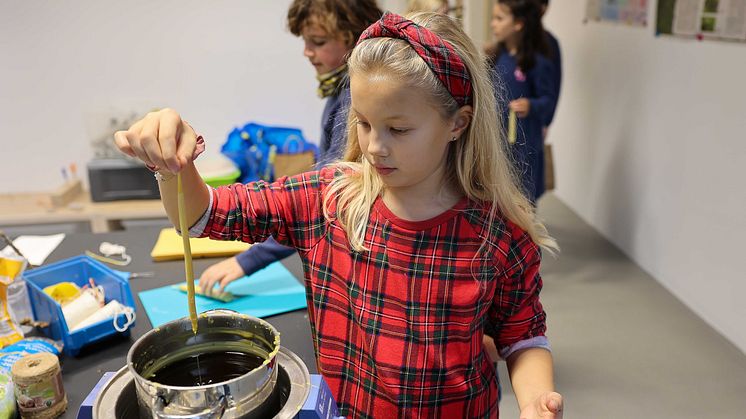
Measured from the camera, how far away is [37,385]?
890 mm

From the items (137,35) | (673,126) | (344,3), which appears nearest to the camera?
(344,3)

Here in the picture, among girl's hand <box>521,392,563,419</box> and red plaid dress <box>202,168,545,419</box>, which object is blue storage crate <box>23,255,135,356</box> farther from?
girl's hand <box>521,392,563,419</box>

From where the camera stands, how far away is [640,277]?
2971 millimetres

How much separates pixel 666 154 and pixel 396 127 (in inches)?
93.3

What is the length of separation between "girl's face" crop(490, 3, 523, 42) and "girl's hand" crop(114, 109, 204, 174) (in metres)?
2.37

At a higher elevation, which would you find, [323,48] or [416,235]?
[323,48]

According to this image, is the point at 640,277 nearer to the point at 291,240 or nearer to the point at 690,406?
the point at 690,406

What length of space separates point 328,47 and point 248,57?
1.92m

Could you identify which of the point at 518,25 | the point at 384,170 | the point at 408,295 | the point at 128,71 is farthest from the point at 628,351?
the point at 128,71

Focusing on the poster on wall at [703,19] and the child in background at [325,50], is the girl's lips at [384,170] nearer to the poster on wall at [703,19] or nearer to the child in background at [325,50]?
the child in background at [325,50]

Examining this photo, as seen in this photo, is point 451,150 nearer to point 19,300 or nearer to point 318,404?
point 318,404

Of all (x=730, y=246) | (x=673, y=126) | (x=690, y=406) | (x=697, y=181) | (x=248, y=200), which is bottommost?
(x=690, y=406)

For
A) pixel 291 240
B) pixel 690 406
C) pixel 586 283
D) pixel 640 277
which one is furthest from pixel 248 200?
pixel 640 277

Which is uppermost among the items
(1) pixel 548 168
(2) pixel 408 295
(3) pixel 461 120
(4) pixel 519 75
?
(3) pixel 461 120
